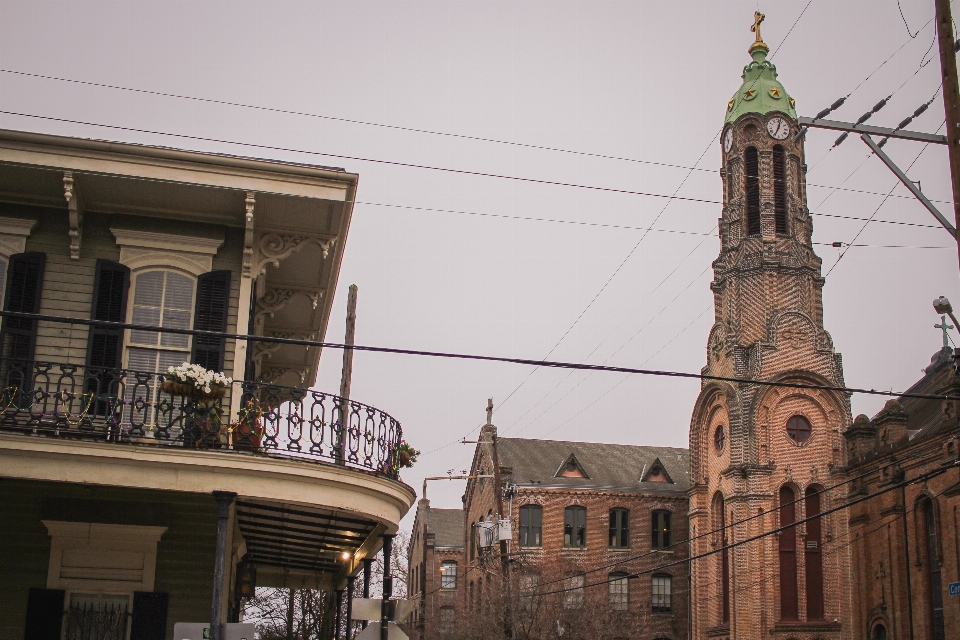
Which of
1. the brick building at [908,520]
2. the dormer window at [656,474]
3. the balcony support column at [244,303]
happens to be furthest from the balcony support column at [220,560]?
the dormer window at [656,474]

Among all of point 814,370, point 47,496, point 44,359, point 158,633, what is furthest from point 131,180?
point 814,370

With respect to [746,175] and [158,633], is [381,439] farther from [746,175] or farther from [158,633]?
[746,175]

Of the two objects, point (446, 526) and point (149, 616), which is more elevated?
point (446, 526)

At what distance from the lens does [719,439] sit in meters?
57.6

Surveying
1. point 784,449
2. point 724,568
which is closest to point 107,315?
point 784,449

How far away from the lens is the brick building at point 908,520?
4056cm

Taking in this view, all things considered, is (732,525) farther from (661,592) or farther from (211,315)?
(211,315)

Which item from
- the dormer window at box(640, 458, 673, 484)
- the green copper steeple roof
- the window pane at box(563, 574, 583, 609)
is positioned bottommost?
the window pane at box(563, 574, 583, 609)

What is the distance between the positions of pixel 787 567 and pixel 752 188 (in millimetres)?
19850

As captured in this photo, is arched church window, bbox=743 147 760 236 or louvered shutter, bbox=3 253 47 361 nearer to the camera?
louvered shutter, bbox=3 253 47 361

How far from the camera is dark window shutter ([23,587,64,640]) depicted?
14.0 metres

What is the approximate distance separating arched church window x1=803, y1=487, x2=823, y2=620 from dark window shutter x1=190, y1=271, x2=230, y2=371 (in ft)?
137

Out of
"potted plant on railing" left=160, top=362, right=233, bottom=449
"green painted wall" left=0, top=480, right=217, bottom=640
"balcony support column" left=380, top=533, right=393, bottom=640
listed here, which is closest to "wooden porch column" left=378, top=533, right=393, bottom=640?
→ "balcony support column" left=380, top=533, right=393, bottom=640

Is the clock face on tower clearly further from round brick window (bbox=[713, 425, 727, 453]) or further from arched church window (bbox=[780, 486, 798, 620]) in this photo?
arched church window (bbox=[780, 486, 798, 620])
